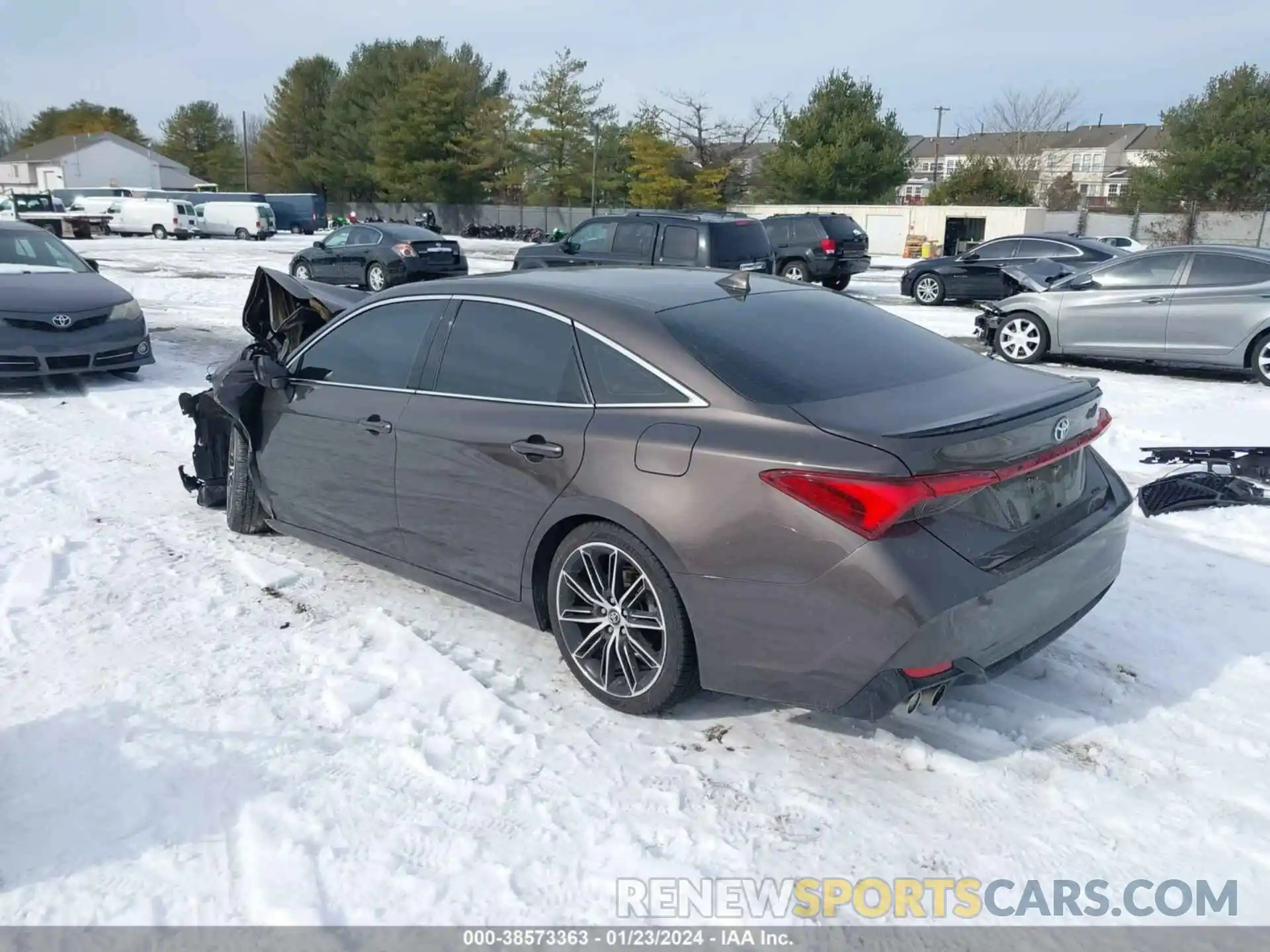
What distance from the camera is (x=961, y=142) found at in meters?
106

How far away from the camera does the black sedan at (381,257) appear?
2105 cm

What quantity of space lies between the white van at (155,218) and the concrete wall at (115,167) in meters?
45.5

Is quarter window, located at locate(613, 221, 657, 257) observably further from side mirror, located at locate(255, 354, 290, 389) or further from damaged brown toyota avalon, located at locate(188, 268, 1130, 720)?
damaged brown toyota avalon, located at locate(188, 268, 1130, 720)

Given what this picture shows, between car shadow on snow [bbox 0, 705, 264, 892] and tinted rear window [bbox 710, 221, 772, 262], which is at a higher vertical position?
tinted rear window [bbox 710, 221, 772, 262]

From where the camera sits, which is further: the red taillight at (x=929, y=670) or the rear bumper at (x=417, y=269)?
the rear bumper at (x=417, y=269)

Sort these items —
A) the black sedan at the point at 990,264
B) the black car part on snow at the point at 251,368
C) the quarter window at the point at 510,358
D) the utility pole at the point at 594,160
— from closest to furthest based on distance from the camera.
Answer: the quarter window at the point at 510,358
the black car part on snow at the point at 251,368
the black sedan at the point at 990,264
the utility pole at the point at 594,160

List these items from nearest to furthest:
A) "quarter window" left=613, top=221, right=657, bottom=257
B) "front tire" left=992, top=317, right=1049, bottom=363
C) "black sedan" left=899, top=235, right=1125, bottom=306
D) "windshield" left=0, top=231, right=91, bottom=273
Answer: "windshield" left=0, top=231, right=91, bottom=273
"front tire" left=992, top=317, right=1049, bottom=363
"quarter window" left=613, top=221, right=657, bottom=257
"black sedan" left=899, top=235, right=1125, bottom=306

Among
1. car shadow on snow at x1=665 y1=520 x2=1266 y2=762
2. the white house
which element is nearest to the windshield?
car shadow on snow at x1=665 y1=520 x2=1266 y2=762

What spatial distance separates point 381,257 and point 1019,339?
1410cm

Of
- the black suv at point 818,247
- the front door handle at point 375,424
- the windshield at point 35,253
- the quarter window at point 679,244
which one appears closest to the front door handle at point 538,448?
the front door handle at point 375,424

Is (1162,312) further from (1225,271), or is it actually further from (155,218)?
(155,218)

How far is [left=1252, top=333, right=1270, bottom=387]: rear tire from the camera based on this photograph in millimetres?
10602

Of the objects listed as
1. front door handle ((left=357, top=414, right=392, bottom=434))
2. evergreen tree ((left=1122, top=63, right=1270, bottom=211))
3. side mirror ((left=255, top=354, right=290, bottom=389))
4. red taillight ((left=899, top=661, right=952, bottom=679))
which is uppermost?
evergreen tree ((left=1122, top=63, right=1270, bottom=211))

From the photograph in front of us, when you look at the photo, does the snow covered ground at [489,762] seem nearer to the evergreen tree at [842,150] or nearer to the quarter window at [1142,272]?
the quarter window at [1142,272]
